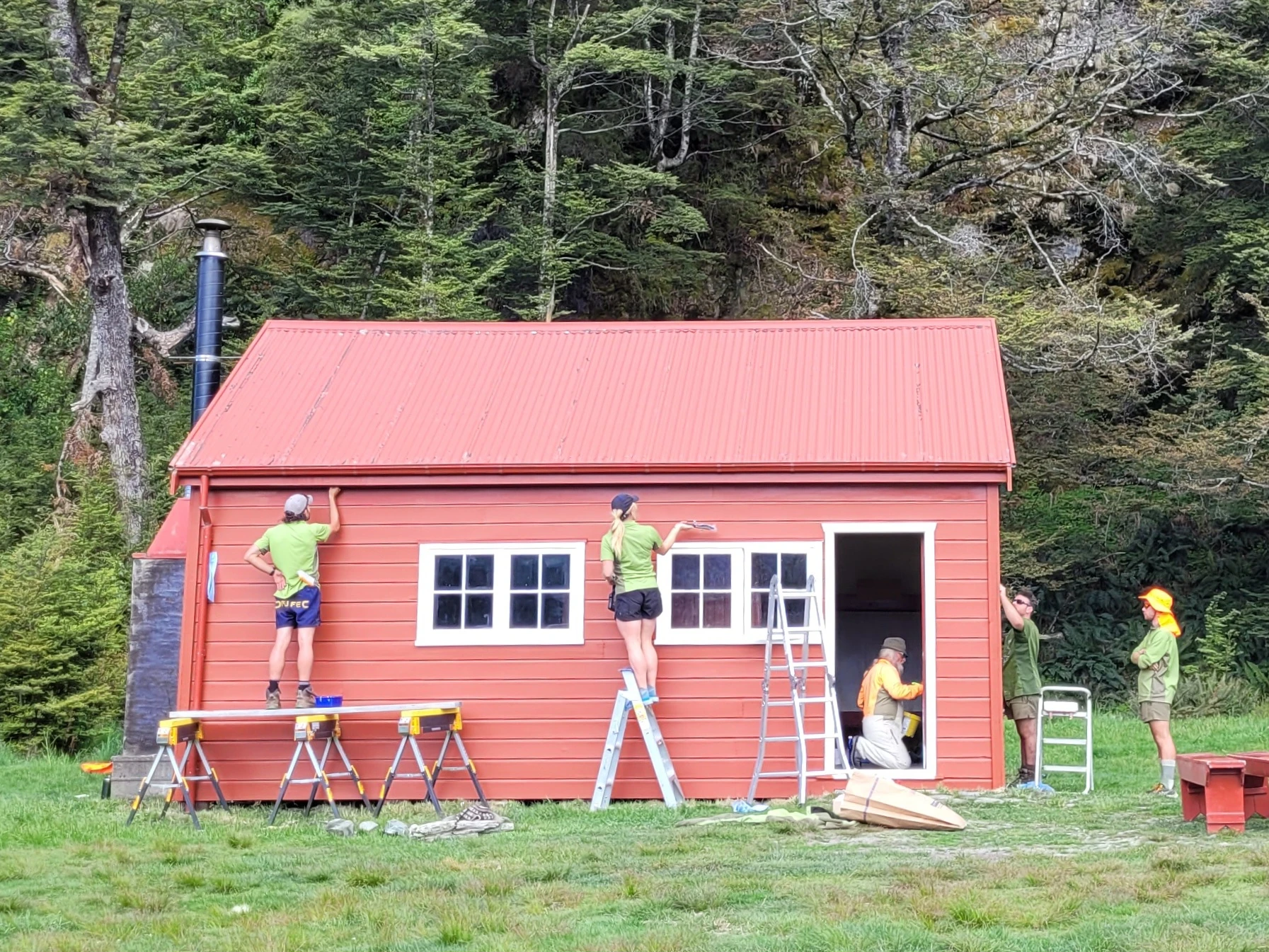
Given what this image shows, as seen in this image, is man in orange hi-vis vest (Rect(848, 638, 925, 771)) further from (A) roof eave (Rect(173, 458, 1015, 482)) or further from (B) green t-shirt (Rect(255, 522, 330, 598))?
(B) green t-shirt (Rect(255, 522, 330, 598))

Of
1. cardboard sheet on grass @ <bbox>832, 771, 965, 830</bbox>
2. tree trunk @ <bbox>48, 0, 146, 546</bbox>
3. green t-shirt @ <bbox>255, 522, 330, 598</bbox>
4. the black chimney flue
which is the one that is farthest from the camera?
tree trunk @ <bbox>48, 0, 146, 546</bbox>

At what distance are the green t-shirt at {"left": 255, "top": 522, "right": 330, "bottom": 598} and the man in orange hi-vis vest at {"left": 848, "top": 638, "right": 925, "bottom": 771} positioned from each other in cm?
434

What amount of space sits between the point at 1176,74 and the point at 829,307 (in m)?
6.26

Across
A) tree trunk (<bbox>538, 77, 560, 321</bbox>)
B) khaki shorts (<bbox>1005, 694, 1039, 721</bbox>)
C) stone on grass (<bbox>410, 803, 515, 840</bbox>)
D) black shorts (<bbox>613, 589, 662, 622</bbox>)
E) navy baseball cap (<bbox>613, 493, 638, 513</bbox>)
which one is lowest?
stone on grass (<bbox>410, 803, 515, 840</bbox>)

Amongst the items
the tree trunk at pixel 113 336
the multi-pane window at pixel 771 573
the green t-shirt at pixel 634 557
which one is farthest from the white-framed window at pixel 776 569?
the tree trunk at pixel 113 336

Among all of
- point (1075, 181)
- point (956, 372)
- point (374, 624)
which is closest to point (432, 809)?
point (374, 624)

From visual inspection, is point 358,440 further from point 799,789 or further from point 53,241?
point 53,241

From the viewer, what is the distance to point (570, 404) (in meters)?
12.0

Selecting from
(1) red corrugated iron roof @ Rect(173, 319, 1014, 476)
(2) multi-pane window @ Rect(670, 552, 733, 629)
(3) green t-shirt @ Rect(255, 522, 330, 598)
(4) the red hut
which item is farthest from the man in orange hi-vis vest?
(3) green t-shirt @ Rect(255, 522, 330, 598)

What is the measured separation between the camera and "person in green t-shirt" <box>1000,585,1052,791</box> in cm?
1154

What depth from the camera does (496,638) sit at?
37.1 feet

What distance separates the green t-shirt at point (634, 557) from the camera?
10.7m

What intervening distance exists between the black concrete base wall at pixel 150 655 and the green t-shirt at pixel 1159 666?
7.57m

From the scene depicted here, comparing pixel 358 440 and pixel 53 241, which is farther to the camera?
pixel 53 241
